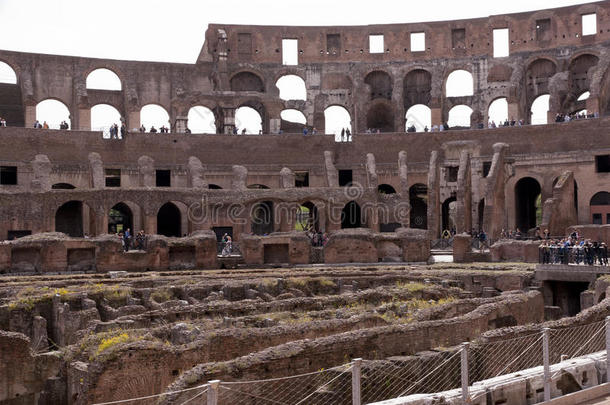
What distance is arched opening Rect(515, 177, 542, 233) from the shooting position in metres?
40.8

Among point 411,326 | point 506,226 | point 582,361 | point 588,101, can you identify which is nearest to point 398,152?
point 506,226

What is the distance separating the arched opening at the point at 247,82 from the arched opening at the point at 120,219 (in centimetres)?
1233

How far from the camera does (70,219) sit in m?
38.2

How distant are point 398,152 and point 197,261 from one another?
54.9ft

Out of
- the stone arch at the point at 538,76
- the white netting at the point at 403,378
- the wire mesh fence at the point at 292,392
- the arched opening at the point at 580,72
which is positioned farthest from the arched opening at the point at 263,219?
the wire mesh fence at the point at 292,392

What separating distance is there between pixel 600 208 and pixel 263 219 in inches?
720

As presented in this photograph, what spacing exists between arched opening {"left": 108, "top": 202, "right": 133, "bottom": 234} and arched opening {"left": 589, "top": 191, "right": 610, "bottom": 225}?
81.2ft

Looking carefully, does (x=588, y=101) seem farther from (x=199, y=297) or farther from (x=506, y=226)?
(x=199, y=297)

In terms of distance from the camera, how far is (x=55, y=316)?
18.2 meters

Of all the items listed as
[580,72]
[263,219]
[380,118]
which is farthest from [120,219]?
[580,72]

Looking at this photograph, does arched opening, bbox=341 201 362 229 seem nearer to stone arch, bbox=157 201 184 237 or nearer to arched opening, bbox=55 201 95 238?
stone arch, bbox=157 201 184 237

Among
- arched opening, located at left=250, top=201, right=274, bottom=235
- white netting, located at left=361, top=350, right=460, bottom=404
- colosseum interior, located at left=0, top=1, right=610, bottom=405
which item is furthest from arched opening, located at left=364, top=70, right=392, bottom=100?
white netting, located at left=361, top=350, right=460, bottom=404

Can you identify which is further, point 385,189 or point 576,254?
point 385,189

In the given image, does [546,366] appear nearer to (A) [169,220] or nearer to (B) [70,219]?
(B) [70,219]
